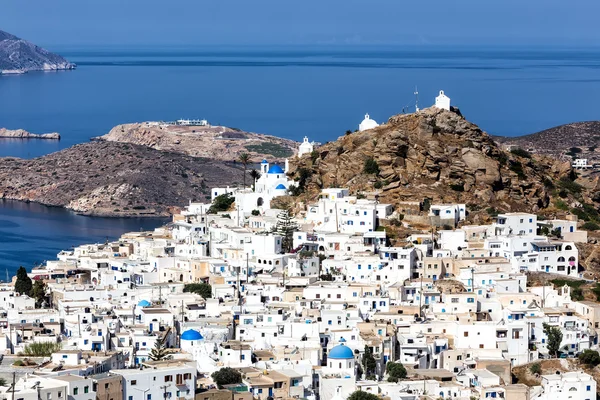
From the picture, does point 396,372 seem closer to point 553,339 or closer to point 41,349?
point 553,339

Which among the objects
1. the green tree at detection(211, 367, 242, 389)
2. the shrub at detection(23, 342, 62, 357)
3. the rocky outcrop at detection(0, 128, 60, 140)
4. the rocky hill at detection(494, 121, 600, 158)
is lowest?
the green tree at detection(211, 367, 242, 389)

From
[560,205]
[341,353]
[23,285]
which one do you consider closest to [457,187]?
[560,205]

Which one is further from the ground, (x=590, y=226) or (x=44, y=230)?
(x=44, y=230)

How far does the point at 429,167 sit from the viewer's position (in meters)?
61.9

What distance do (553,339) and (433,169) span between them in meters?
17.5

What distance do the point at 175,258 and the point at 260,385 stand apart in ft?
50.2

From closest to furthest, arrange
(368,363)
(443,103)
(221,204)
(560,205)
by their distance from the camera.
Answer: (368,363), (560,205), (221,204), (443,103)

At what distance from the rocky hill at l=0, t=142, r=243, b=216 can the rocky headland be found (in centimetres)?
4360

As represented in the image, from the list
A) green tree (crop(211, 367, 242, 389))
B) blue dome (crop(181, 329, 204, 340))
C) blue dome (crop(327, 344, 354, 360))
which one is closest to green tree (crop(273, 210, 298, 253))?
blue dome (crop(181, 329, 204, 340))

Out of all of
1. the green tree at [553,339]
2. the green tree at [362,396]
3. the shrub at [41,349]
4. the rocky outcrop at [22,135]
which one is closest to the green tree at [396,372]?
the green tree at [362,396]

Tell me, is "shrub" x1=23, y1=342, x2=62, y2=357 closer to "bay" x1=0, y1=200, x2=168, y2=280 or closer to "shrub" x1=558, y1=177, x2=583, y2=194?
"bay" x1=0, y1=200, x2=168, y2=280

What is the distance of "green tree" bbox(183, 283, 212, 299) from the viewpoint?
50.2 meters

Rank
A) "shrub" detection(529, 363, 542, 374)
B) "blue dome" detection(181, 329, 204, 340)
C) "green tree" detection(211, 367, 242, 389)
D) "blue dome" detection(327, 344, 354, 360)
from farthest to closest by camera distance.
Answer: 1. "shrub" detection(529, 363, 542, 374)
2. "blue dome" detection(181, 329, 204, 340)
3. "blue dome" detection(327, 344, 354, 360)
4. "green tree" detection(211, 367, 242, 389)

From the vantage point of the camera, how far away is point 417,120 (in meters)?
64.6
